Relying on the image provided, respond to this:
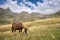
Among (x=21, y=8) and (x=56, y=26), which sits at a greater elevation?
(x=21, y=8)

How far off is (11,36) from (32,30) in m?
0.64

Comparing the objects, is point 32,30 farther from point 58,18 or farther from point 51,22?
point 58,18

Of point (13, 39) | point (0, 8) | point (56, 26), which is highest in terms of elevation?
point (0, 8)

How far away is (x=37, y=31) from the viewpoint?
4332 millimetres

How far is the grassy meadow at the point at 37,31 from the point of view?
13.9 ft

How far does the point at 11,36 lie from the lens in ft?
14.1

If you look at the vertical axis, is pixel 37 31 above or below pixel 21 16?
below

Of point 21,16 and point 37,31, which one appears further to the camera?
point 21,16

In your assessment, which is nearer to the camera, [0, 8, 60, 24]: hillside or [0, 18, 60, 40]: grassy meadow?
[0, 18, 60, 40]: grassy meadow

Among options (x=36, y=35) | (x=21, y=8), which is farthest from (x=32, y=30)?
(x=21, y=8)

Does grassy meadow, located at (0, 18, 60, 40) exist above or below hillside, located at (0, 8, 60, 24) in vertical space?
below

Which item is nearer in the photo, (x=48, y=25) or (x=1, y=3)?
(x=48, y=25)

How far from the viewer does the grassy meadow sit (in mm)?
4223

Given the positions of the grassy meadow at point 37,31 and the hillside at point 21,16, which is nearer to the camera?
the grassy meadow at point 37,31
